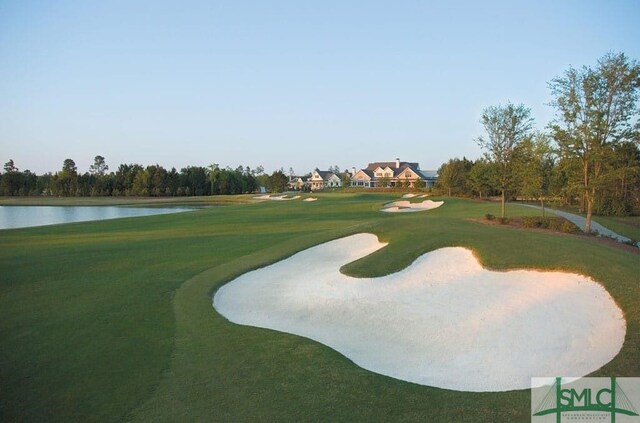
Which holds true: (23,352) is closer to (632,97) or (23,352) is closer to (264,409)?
(264,409)

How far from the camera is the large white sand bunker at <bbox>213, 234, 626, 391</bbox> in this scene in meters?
8.27

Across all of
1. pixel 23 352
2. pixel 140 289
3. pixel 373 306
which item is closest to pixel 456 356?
pixel 373 306

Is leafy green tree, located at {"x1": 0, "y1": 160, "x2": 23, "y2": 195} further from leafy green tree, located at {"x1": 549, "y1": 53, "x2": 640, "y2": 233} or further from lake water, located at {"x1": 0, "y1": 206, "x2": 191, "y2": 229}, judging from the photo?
leafy green tree, located at {"x1": 549, "y1": 53, "x2": 640, "y2": 233}

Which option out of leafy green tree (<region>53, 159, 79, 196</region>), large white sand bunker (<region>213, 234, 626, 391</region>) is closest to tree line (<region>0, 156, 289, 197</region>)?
leafy green tree (<region>53, 159, 79, 196</region>)

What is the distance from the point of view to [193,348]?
28.1 ft

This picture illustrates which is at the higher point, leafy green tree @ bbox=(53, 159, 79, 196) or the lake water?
leafy green tree @ bbox=(53, 159, 79, 196)

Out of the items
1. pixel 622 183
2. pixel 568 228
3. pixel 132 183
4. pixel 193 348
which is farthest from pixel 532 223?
pixel 132 183

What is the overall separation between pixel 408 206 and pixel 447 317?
36.8m

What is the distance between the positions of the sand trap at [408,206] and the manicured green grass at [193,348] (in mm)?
23783

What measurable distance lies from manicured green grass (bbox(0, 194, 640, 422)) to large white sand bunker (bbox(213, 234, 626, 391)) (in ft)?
1.78

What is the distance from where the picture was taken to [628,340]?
8.84 metres

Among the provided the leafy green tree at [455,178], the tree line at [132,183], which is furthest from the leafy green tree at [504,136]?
the tree line at [132,183]

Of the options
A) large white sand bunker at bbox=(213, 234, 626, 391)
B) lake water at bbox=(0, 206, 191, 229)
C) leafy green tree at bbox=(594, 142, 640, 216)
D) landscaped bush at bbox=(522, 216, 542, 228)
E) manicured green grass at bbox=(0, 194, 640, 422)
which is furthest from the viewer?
lake water at bbox=(0, 206, 191, 229)

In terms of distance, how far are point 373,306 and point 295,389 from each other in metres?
5.17
